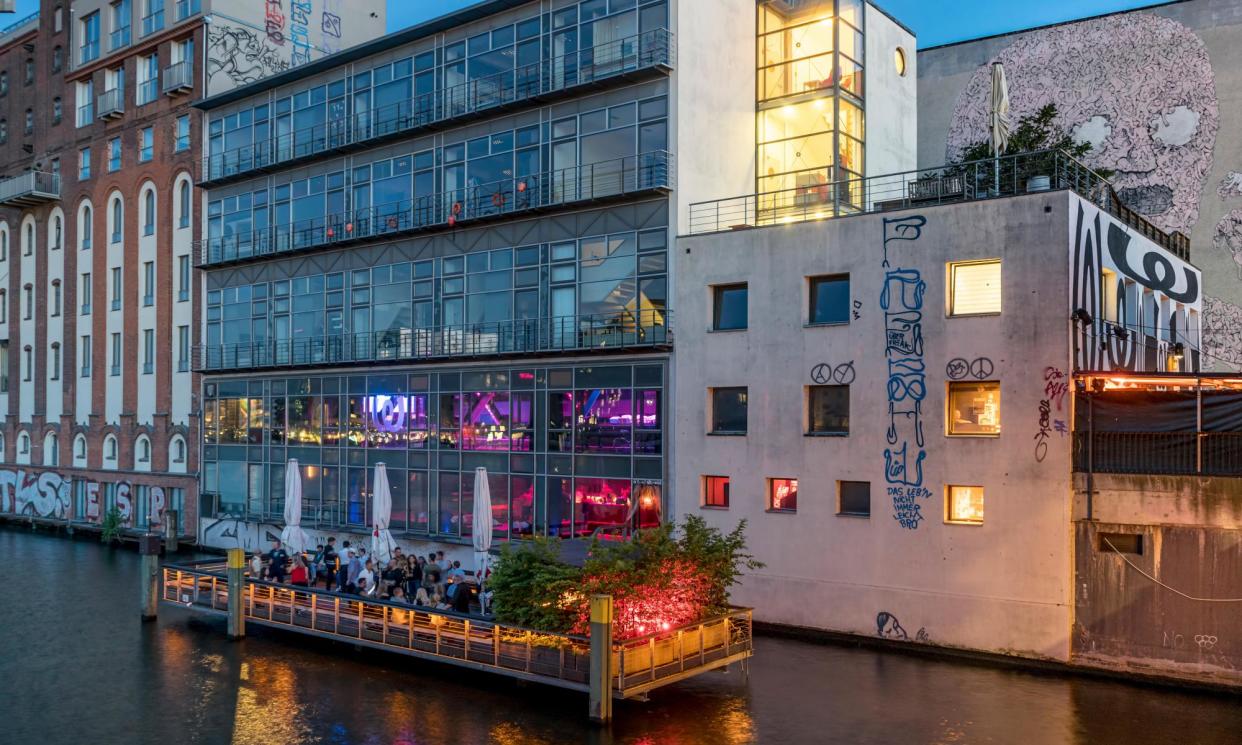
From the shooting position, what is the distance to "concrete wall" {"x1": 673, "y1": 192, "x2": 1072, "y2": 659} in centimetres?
2439

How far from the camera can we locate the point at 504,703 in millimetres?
20969

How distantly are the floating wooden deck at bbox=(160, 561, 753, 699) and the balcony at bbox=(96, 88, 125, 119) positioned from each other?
111 ft

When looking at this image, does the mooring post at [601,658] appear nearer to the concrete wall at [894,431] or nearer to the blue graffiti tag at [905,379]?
the concrete wall at [894,431]

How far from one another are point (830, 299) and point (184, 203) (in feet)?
111

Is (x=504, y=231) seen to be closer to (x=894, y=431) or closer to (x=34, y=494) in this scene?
(x=894, y=431)

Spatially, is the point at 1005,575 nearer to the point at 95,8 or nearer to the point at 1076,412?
the point at 1076,412

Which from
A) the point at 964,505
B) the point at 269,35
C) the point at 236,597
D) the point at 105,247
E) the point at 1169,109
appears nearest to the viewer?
the point at 964,505

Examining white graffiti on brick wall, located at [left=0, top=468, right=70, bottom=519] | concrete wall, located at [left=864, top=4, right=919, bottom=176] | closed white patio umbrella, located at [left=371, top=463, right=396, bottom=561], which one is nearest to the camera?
closed white patio umbrella, located at [left=371, top=463, right=396, bottom=561]

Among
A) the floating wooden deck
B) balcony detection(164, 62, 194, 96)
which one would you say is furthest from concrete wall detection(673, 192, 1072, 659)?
balcony detection(164, 62, 194, 96)

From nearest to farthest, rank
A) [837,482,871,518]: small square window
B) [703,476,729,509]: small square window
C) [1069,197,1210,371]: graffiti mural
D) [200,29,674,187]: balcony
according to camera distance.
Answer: [1069,197,1210,371]: graffiti mural, [837,482,871,518]: small square window, [703,476,729,509]: small square window, [200,29,674,187]: balcony

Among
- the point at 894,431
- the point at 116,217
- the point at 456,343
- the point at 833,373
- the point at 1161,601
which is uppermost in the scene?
the point at 116,217

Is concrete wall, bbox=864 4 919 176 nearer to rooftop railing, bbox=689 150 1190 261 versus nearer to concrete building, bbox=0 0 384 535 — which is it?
rooftop railing, bbox=689 150 1190 261

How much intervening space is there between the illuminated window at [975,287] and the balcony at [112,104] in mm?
43300

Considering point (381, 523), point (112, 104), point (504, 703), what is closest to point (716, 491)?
point (381, 523)
